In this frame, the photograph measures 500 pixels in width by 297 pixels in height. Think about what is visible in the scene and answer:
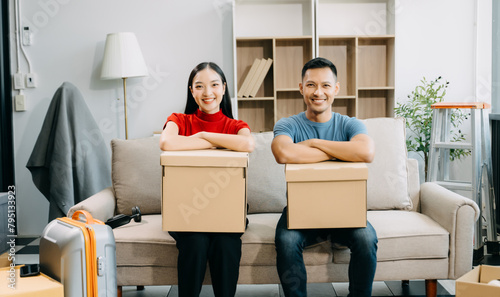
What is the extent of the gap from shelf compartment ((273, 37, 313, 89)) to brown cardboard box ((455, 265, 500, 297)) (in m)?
2.17

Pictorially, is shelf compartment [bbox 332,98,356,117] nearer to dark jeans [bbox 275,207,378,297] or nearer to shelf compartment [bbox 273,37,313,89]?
shelf compartment [bbox 273,37,313,89]

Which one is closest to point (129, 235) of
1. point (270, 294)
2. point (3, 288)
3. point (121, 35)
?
point (3, 288)

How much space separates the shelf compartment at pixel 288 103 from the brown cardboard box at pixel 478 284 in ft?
6.94

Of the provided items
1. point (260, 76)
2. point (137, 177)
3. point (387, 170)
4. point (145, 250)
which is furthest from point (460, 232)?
point (260, 76)

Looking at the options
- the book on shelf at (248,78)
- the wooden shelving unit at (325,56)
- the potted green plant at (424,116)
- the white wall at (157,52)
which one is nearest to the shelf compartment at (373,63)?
the wooden shelving unit at (325,56)

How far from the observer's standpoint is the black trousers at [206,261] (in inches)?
78.1

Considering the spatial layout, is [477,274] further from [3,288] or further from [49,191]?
[49,191]

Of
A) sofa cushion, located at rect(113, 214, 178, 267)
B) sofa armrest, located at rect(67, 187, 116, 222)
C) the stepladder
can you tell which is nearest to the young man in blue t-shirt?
sofa cushion, located at rect(113, 214, 178, 267)

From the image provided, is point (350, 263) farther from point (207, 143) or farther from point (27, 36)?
point (27, 36)

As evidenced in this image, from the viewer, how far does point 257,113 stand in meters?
3.81

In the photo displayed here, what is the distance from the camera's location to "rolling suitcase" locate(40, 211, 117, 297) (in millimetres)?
1771

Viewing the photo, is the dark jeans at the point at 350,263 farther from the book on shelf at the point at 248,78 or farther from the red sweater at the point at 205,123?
the book on shelf at the point at 248,78

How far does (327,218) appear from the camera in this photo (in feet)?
6.52

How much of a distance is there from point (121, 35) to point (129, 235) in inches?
70.2
